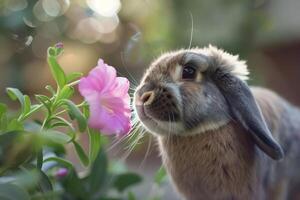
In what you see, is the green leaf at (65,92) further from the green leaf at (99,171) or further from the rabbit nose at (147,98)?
the rabbit nose at (147,98)

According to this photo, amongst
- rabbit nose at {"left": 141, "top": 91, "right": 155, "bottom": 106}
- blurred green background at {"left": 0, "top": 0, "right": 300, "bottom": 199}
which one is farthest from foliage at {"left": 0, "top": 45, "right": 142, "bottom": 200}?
blurred green background at {"left": 0, "top": 0, "right": 300, "bottom": 199}

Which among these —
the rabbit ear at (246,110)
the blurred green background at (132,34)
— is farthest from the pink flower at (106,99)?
the blurred green background at (132,34)

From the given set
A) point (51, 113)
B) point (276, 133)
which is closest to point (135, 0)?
point (276, 133)

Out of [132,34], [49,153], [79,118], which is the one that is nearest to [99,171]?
[79,118]

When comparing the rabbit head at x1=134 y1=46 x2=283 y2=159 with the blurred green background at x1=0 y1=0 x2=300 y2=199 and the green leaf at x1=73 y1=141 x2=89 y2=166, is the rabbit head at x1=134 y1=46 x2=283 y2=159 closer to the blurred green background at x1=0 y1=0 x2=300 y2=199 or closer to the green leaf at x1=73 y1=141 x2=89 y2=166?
the green leaf at x1=73 y1=141 x2=89 y2=166

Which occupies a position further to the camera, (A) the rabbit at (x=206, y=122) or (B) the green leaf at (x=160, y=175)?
(B) the green leaf at (x=160, y=175)

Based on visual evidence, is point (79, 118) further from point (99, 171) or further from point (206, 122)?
point (206, 122)

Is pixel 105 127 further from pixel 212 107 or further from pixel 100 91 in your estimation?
pixel 212 107
